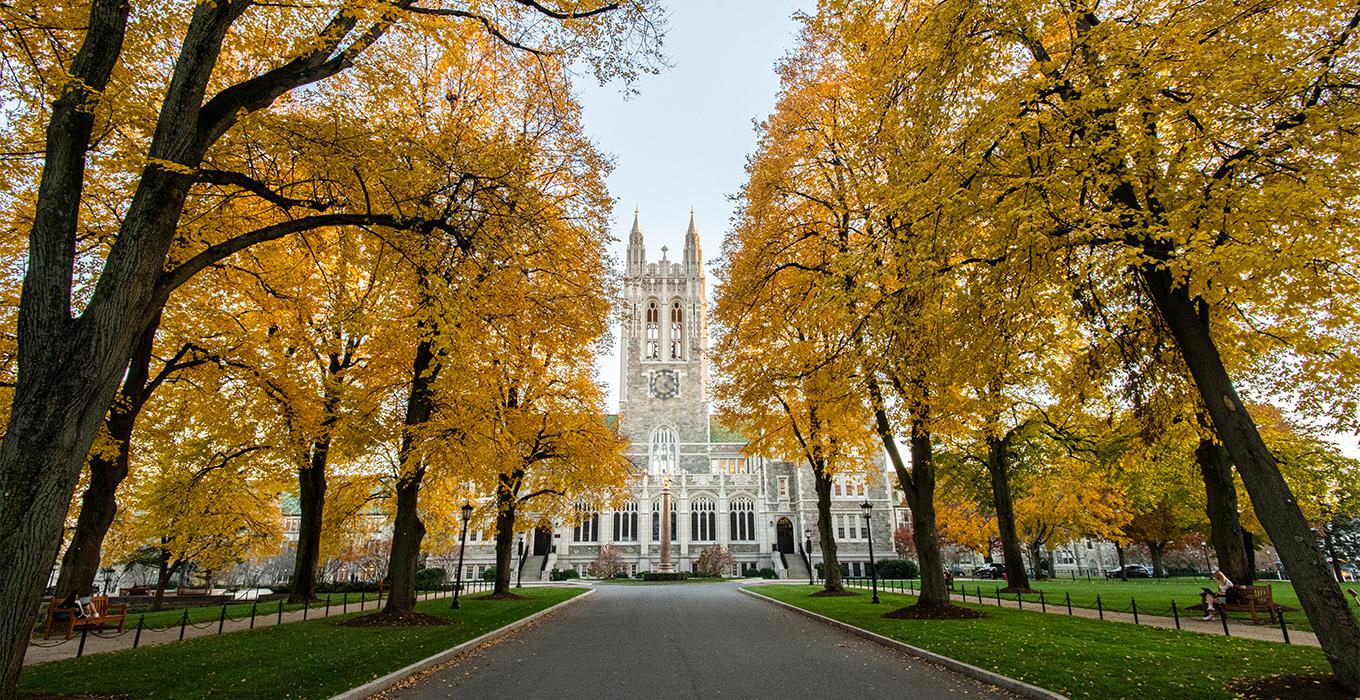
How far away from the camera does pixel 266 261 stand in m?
15.0

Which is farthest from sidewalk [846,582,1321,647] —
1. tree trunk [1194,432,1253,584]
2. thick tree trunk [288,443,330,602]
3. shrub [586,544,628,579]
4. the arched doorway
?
the arched doorway

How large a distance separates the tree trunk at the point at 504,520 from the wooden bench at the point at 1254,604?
58.0 ft

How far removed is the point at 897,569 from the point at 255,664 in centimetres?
4516

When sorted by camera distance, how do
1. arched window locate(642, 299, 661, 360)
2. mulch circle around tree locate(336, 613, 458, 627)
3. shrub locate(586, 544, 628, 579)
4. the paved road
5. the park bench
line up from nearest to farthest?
the paved road → the park bench → mulch circle around tree locate(336, 613, 458, 627) → shrub locate(586, 544, 628, 579) → arched window locate(642, 299, 661, 360)

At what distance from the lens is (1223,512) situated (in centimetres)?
1559

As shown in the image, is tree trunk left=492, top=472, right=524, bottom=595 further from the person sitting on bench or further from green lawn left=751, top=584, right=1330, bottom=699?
the person sitting on bench

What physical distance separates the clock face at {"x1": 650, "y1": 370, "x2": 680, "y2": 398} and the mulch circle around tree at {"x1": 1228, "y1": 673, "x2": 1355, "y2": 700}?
55719 mm

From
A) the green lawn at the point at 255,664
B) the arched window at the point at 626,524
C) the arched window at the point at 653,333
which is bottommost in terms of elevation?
the green lawn at the point at 255,664

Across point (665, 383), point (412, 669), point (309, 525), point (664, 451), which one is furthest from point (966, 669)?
point (665, 383)

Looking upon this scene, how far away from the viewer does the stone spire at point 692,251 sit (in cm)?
6750

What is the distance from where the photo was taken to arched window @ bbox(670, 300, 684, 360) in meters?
64.8

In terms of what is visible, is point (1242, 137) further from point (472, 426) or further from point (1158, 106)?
point (472, 426)

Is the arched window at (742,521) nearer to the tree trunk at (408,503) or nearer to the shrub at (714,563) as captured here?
the shrub at (714,563)

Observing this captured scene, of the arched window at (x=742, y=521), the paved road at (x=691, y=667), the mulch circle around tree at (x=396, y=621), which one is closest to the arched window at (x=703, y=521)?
the arched window at (x=742, y=521)
